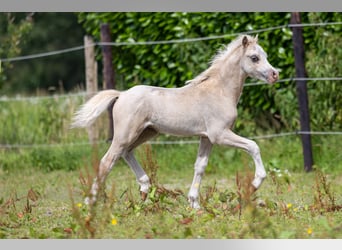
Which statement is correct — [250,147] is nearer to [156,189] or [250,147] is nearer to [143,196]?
[156,189]

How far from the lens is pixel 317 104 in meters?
11.3

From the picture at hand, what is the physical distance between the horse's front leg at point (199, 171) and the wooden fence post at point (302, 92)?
3144mm

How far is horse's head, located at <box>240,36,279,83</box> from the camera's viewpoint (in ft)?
25.4

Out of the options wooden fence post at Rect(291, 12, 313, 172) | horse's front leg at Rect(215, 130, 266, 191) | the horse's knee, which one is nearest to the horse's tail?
the horse's knee

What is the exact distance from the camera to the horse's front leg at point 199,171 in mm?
7699

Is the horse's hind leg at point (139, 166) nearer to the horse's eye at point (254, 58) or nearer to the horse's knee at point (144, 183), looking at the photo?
the horse's knee at point (144, 183)

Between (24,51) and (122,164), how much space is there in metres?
15.4

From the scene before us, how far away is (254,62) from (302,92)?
3.07m

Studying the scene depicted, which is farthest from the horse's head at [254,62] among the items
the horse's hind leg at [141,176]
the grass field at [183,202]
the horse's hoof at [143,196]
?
the horse's hoof at [143,196]

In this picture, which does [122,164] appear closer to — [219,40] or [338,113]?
[219,40]

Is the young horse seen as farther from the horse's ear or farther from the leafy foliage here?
the leafy foliage

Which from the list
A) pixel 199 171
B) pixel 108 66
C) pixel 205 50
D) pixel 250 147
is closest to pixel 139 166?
pixel 199 171

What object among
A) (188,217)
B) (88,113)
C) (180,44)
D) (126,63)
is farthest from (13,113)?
(188,217)

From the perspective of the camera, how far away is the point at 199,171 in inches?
305
